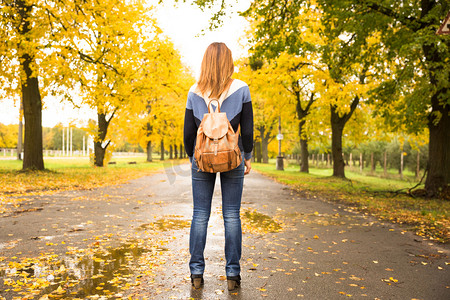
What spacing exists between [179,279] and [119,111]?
22.7 m

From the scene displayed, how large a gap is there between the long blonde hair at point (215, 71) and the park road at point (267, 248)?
5.98 feet

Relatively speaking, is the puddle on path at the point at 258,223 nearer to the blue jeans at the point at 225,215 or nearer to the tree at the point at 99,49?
the blue jeans at the point at 225,215

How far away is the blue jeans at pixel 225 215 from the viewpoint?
3.47m

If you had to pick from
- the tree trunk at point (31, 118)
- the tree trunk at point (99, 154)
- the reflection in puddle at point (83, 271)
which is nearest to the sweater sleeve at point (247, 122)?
the reflection in puddle at point (83, 271)

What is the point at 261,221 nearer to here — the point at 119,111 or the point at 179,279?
the point at 179,279

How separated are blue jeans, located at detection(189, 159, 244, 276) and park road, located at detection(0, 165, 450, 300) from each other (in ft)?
0.77

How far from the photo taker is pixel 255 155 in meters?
52.1

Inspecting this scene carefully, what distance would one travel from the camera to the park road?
346cm

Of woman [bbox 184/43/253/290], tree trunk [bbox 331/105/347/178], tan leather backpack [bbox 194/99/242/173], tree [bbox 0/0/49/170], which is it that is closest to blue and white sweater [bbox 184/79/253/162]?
woman [bbox 184/43/253/290]

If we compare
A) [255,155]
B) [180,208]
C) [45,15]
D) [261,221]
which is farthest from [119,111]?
[255,155]

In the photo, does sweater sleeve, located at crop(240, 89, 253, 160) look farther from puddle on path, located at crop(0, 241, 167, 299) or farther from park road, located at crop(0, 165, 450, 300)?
puddle on path, located at crop(0, 241, 167, 299)

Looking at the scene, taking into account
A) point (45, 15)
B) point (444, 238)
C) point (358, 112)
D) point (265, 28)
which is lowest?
point (444, 238)

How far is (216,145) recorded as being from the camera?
130 inches

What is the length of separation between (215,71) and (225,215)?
1344 mm
